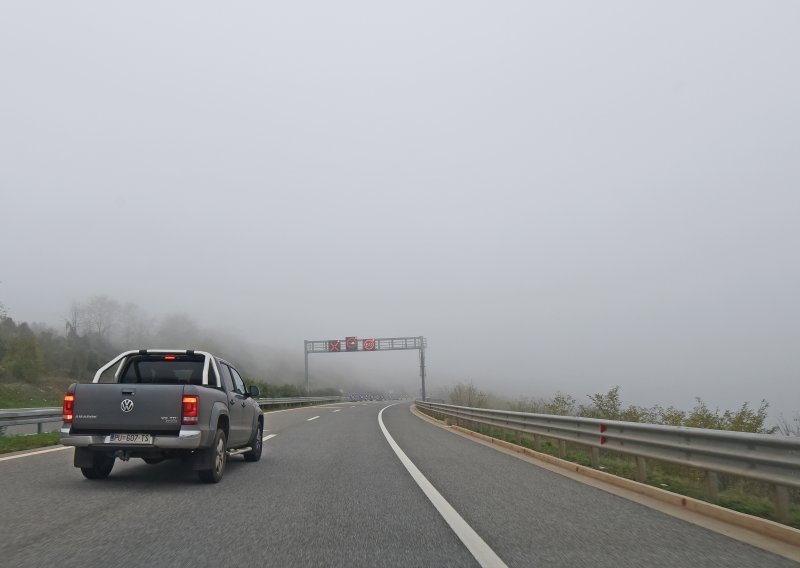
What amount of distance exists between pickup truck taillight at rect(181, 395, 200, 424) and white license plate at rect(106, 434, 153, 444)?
18.5 inches

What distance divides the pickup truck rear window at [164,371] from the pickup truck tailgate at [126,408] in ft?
5.08

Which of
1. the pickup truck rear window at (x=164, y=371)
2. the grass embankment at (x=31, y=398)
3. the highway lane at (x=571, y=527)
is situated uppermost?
the pickup truck rear window at (x=164, y=371)

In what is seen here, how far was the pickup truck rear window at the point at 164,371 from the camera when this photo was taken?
9023 mm

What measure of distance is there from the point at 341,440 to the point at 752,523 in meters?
10.6

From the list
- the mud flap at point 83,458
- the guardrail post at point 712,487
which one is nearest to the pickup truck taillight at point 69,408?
the mud flap at point 83,458

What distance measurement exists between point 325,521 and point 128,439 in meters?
3.12

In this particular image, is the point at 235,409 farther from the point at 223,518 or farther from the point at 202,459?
the point at 223,518

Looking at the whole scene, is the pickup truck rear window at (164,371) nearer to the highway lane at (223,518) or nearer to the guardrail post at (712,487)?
the highway lane at (223,518)

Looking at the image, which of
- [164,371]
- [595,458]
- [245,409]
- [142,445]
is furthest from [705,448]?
[164,371]

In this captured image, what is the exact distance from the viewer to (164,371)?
9.07m

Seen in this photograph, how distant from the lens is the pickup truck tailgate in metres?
7.39

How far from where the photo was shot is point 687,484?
8.21m

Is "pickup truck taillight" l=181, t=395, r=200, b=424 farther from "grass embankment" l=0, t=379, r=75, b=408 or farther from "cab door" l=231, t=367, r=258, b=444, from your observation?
"grass embankment" l=0, t=379, r=75, b=408

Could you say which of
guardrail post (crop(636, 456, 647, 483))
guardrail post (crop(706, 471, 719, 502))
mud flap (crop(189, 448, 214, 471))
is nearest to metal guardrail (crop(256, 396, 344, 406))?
mud flap (crop(189, 448, 214, 471))
